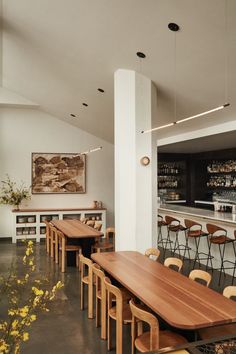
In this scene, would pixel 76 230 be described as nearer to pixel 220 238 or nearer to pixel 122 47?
pixel 220 238

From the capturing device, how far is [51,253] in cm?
812

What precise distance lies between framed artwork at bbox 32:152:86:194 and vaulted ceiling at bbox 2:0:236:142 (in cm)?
310

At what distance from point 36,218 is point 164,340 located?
7720 millimetres

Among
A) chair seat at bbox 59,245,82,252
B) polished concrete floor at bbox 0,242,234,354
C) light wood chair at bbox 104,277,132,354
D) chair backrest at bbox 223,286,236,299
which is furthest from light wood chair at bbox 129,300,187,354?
chair seat at bbox 59,245,82,252

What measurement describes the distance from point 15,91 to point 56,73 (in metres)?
3.00

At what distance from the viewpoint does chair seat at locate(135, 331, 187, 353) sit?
2.86 meters

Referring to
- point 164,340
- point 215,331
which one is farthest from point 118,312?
point 215,331

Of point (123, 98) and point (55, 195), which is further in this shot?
point (55, 195)

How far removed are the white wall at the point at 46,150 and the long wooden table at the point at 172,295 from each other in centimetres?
652

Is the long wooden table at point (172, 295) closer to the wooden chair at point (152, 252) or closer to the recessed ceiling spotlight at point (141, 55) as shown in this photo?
the wooden chair at point (152, 252)

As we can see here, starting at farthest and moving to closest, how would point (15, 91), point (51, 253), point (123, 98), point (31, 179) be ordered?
1. point (31, 179)
2. point (15, 91)
3. point (51, 253)
4. point (123, 98)

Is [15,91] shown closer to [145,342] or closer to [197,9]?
[197,9]

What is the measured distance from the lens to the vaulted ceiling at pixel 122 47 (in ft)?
13.4

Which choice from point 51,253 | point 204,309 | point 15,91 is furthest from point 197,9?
point 15,91
